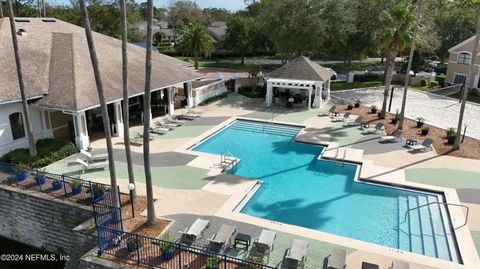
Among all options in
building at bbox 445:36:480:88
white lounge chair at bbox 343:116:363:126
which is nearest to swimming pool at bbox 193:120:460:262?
white lounge chair at bbox 343:116:363:126

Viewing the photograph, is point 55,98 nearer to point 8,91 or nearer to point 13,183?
point 8,91

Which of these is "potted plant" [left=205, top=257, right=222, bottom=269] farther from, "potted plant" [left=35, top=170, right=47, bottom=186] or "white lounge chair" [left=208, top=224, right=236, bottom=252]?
"potted plant" [left=35, top=170, right=47, bottom=186]

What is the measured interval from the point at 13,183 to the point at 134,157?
21.5 feet

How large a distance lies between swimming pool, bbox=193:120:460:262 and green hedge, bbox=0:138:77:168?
826 centimetres

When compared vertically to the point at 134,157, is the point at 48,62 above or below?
above

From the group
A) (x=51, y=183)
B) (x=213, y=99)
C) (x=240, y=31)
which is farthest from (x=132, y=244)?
(x=240, y=31)

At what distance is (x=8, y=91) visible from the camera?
20.5m

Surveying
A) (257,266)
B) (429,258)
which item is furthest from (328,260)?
(429,258)

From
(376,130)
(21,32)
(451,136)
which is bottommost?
(376,130)

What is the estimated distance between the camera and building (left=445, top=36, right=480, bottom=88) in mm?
42544

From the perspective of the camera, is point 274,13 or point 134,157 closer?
point 134,157

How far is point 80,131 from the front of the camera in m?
22.2

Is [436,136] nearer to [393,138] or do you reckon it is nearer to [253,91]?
[393,138]

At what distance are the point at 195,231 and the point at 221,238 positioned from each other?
3.51 feet
